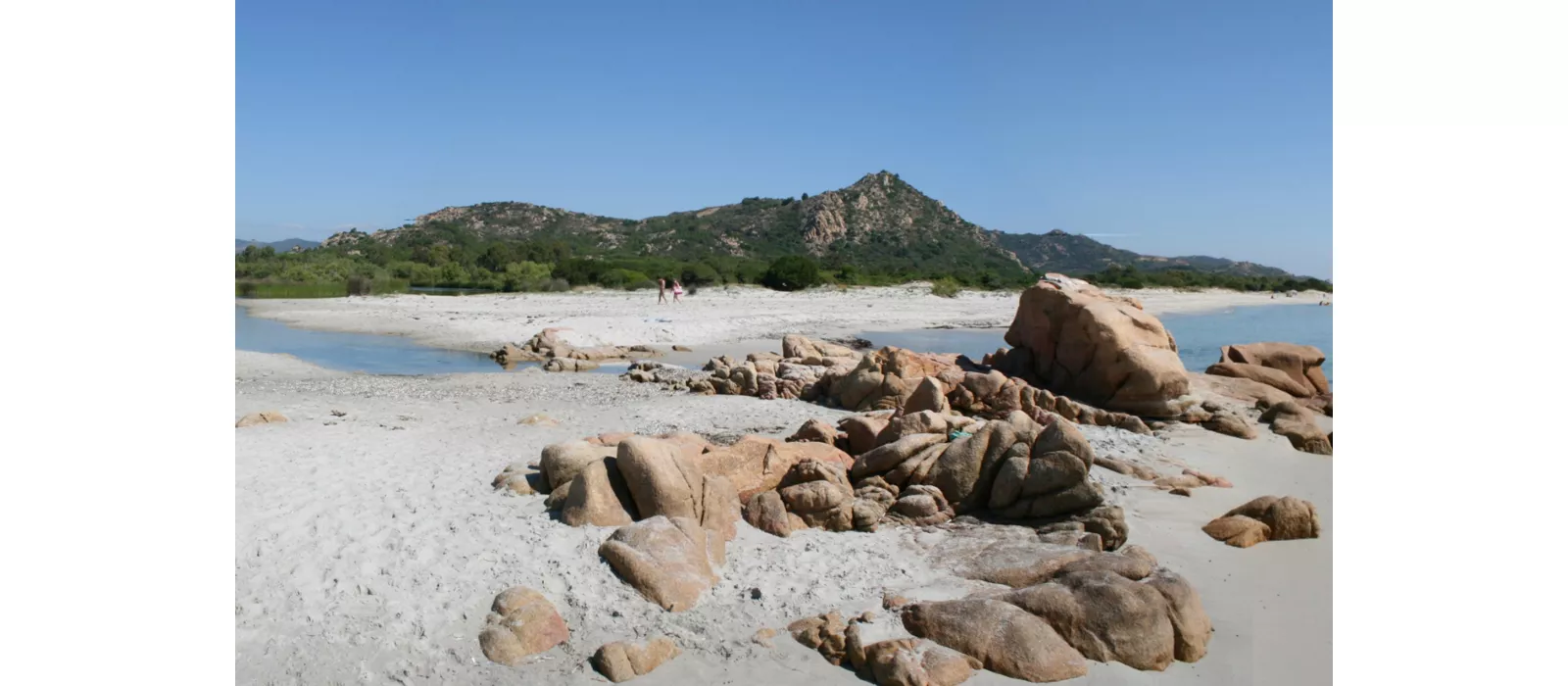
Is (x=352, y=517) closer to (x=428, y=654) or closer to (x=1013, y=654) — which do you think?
(x=428, y=654)

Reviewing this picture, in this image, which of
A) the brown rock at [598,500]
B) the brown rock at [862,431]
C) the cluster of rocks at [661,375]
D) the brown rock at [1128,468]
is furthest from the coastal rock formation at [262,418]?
the brown rock at [1128,468]

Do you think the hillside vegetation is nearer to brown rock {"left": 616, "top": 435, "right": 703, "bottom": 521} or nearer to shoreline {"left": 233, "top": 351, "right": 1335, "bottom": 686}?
shoreline {"left": 233, "top": 351, "right": 1335, "bottom": 686}

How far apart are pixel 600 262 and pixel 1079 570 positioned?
32689 millimetres

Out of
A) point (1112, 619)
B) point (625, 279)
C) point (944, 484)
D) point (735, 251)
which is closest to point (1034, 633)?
point (1112, 619)

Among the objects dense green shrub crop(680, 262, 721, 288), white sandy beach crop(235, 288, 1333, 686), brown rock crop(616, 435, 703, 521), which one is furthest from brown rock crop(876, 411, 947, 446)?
dense green shrub crop(680, 262, 721, 288)

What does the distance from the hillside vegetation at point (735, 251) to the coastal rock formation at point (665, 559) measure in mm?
2101

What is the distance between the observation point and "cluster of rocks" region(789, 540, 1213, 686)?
357 cm

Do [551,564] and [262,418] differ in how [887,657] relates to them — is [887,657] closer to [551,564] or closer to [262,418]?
[551,564]

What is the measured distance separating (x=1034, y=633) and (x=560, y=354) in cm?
1312
